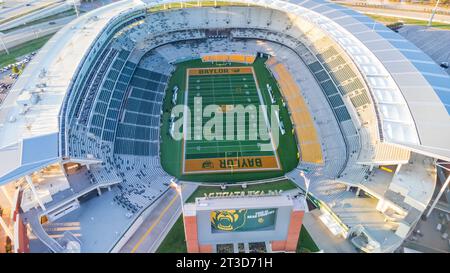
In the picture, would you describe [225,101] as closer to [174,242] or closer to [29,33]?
[174,242]

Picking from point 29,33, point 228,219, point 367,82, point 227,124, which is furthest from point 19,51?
point 367,82

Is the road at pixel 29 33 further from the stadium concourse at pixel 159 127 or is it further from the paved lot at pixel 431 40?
the paved lot at pixel 431 40

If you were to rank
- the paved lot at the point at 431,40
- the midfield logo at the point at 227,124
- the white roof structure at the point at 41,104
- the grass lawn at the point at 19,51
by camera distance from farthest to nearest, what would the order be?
the grass lawn at the point at 19,51, the paved lot at the point at 431,40, the midfield logo at the point at 227,124, the white roof structure at the point at 41,104

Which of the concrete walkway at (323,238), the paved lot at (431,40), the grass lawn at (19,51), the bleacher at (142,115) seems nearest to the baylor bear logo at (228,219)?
the concrete walkway at (323,238)

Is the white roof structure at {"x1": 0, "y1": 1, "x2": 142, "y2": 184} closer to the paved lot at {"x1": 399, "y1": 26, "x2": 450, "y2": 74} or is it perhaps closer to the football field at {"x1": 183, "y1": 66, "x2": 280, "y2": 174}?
the football field at {"x1": 183, "y1": 66, "x2": 280, "y2": 174}

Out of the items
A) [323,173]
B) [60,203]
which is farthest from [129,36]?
[323,173]

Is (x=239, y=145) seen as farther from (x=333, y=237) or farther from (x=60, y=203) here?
(x=60, y=203)
